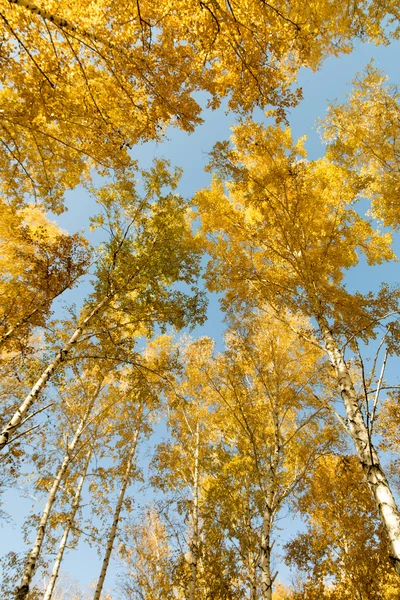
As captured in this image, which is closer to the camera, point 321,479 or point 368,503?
point 368,503

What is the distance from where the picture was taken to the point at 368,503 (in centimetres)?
804

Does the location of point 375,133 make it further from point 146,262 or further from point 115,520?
point 115,520

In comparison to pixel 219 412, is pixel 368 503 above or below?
below

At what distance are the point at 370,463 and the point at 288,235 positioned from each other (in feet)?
12.4

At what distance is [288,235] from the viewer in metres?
5.49

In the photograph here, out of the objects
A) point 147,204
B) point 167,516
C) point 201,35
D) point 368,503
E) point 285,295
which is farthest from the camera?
point 368,503

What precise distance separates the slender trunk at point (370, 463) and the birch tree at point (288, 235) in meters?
1.22

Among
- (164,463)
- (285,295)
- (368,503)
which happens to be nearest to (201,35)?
(285,295)

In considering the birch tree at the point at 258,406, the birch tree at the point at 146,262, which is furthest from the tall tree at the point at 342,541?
the birch tree at the point at 146,262

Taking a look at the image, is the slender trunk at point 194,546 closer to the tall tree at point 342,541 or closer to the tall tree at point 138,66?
the tall tree at point 342,541

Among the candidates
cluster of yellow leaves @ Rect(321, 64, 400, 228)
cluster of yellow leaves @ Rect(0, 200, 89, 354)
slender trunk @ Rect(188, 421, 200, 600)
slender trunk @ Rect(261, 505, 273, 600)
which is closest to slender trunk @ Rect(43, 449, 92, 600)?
slender trunk @ Rect(188, 421, 200, 600)

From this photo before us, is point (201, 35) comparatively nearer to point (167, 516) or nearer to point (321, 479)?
point (167, 516)

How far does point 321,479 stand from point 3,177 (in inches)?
438

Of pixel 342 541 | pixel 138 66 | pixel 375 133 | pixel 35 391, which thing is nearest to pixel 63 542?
pixel 35 391
